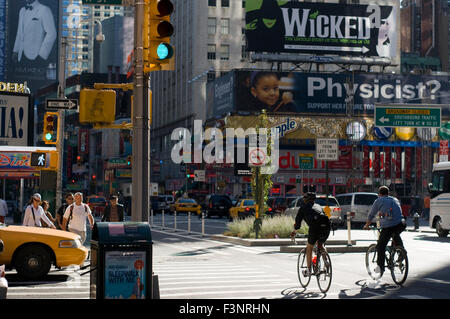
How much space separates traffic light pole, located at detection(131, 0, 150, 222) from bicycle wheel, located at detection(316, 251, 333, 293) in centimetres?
404

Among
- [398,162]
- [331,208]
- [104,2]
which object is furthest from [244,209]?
[398,162]

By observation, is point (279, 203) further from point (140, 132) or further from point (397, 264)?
point (140, 132)

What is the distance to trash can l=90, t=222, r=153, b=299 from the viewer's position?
9805mm

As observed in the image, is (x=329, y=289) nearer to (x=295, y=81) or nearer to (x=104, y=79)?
(x=295, y=81)

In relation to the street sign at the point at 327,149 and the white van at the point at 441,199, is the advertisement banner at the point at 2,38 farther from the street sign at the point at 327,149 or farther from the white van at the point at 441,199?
the street sign at the point at 327,149

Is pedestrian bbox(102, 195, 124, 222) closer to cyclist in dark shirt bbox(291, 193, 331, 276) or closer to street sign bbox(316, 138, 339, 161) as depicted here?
cyclist in dark shirt bbox(291, 193, 331, 276)

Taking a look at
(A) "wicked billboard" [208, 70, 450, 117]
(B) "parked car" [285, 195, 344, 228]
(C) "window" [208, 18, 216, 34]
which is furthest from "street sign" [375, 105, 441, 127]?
(C) "window" [208, 18, 216, 34]

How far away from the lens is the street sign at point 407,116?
166ft

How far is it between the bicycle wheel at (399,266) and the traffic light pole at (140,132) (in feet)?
19.5

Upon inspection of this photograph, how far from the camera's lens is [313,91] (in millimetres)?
88875

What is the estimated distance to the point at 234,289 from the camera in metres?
14.5

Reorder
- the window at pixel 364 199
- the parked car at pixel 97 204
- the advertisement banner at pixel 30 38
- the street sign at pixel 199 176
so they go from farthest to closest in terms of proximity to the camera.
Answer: the advertisement banner at pixel 30 38, the street sign at pixel 199 176, the parked car at pixel 97 204, the window at pixel 364 199

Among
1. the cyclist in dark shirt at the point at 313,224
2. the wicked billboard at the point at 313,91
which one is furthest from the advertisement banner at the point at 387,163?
the cyclist in dark shirt at the point at 313,224

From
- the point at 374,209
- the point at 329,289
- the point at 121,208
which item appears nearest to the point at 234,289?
the point at 329,289
